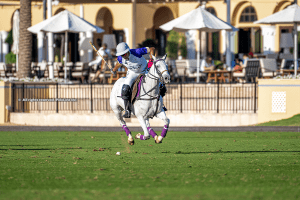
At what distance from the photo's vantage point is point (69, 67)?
26422 millimetres

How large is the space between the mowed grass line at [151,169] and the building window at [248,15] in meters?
21.7

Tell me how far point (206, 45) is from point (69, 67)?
1213 cm

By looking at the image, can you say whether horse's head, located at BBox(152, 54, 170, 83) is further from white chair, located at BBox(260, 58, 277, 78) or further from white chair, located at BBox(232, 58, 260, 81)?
white chair, located at BBox(260, 58, 277, 78)

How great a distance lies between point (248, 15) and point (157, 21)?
6.96 metres

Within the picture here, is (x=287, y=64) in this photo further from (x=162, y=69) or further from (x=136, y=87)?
(x=162, y=69)

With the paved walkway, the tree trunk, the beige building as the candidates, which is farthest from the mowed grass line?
the beige building

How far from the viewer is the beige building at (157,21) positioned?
34938mm

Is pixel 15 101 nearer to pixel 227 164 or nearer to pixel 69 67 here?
pixel 69 67

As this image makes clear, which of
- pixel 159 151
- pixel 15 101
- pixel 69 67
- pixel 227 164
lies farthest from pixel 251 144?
pixel 69 67

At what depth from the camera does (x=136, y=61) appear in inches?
462

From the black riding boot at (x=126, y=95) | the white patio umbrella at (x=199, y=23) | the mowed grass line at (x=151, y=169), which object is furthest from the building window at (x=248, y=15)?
the black riding boot at (x=126, y=95)

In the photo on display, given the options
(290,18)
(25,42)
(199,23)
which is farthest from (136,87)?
(25,42)

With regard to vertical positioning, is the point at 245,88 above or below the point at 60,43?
below

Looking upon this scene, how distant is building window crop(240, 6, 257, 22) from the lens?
116 ft
